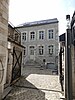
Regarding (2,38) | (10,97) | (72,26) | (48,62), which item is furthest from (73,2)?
(48,62)

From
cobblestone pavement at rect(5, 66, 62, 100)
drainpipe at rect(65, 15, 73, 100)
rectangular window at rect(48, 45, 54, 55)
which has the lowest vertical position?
cobblestone pavement at rect(5, 66, 62, 100)

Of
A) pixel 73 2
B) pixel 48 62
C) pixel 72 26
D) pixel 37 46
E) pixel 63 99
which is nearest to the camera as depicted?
pixel 72 26

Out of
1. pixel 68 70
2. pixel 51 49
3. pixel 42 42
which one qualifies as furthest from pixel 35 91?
pixel 42 42

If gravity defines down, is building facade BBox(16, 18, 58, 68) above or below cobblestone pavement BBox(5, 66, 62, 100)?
above

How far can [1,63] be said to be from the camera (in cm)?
271

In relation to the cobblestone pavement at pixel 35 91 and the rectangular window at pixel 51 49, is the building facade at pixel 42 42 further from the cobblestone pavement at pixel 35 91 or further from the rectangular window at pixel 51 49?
the cobblestone pavement at pixel 35 91

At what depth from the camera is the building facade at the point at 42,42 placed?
17812 mm

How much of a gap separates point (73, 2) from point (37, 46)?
15.9m

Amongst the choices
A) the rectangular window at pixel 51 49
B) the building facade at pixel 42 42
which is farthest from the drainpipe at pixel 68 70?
the rectangular window at pixel 51 49

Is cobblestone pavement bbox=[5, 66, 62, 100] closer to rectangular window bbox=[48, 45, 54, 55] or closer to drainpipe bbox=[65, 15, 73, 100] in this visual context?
drainpipe bbox=[65, 15, 73, 100]

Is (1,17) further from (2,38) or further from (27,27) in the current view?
(27,27)

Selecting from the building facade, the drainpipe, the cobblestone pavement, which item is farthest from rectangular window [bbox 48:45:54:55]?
the drainpipe

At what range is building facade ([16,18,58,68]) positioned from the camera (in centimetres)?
1781

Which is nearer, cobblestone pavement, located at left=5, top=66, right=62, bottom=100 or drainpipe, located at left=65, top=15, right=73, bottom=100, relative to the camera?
drainpipe, located at left=65, top=15, right=73, bottom=100
